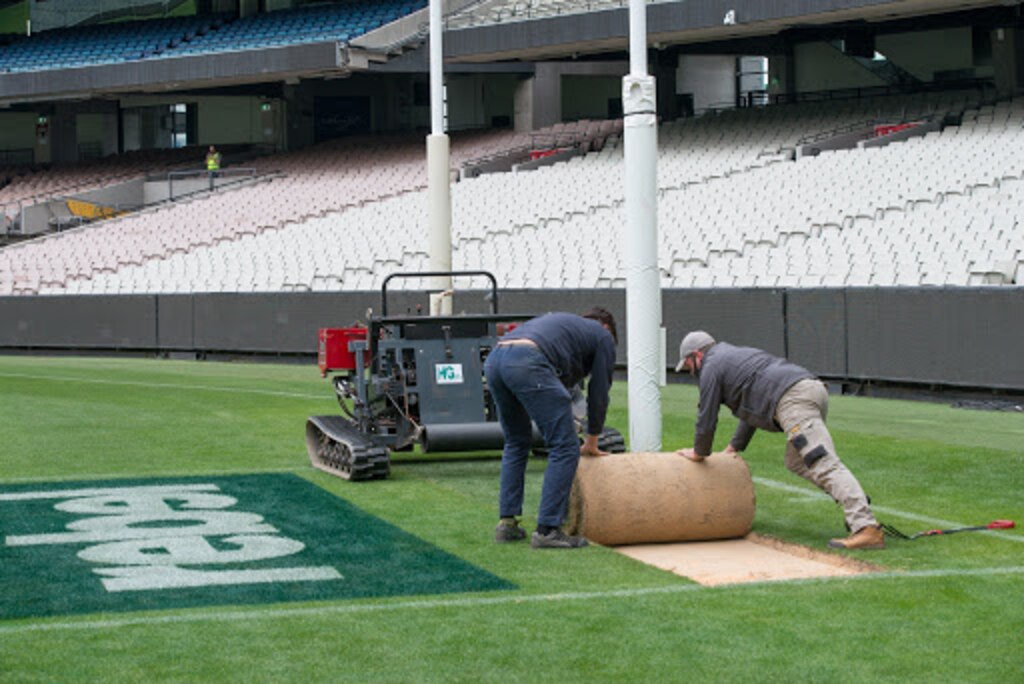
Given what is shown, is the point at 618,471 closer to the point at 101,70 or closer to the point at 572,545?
the point at 572,545

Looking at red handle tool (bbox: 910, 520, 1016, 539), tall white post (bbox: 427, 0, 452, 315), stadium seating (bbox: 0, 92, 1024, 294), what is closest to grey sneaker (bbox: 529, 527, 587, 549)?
red handle tool (bbox: 910, 520, 1016, 539)

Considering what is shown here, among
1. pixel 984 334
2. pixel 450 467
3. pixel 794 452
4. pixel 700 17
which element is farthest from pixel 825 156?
pixel 794 452

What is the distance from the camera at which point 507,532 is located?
10.5 m

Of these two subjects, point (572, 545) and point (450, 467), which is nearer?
point (572, 545)

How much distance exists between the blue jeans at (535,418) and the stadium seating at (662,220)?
12.5 metres

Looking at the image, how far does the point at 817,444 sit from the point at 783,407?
30cm

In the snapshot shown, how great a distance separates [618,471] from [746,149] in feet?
97.1

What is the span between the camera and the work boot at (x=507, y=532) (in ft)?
34.2

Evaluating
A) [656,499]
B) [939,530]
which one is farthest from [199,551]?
[939,530]

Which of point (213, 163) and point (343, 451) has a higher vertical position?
point (213, 163)

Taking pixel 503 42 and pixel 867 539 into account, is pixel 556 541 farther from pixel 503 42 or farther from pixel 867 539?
pixel 503 42

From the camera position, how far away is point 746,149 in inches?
1539

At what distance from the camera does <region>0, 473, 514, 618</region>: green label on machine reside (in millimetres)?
8898

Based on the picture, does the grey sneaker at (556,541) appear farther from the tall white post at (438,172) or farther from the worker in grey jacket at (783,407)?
the tall white post at (438,172)
